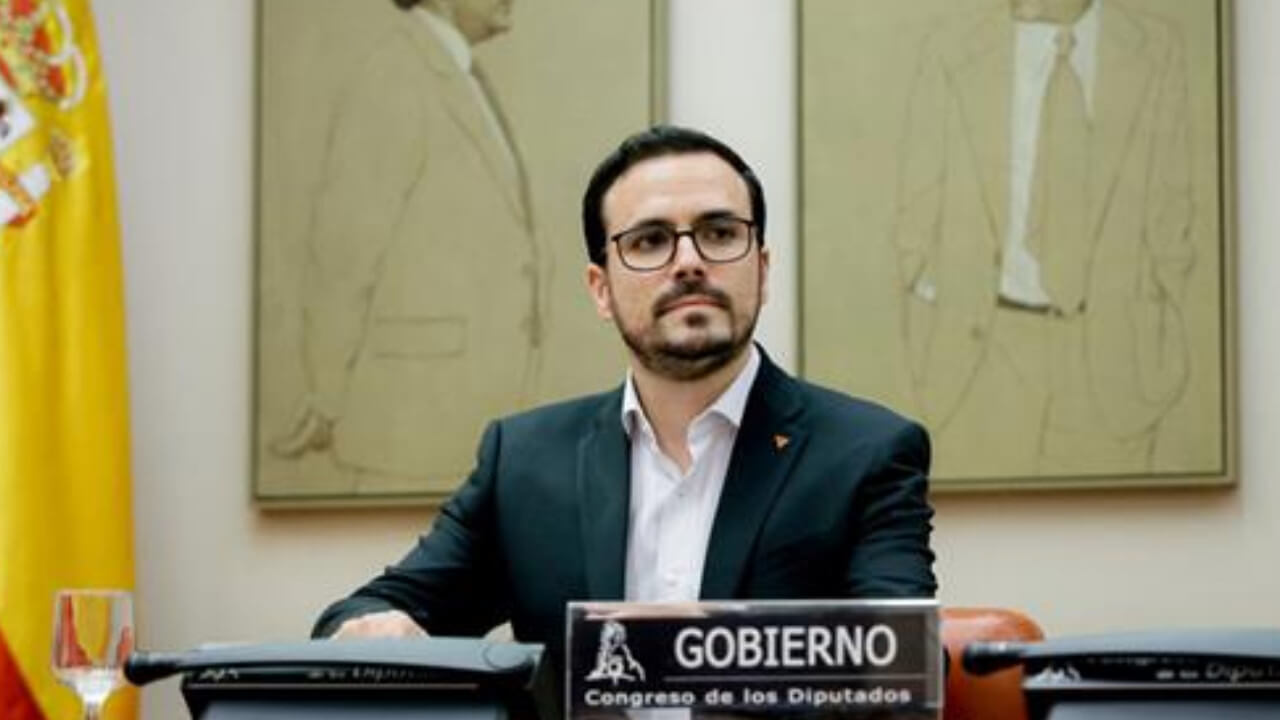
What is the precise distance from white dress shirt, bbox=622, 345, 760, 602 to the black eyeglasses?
9.7 inches

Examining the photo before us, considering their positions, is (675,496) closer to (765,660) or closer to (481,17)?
(765,660)

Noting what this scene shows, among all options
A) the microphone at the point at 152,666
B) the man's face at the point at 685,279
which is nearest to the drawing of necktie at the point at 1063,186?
the man's face at the point at 685,279

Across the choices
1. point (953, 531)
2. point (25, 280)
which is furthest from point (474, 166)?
point (953, 531)

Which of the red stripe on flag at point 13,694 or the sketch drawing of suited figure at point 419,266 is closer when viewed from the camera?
the red stripe on flag at point 13,694

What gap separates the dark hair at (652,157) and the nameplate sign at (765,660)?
1007mm

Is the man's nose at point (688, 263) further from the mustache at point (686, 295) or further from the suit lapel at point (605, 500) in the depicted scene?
the suit lapel at point (605, 500)

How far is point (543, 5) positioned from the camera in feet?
13.9

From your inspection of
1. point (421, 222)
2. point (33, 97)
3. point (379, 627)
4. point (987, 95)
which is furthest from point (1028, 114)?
point (379, 627)

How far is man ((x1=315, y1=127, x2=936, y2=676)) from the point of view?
2.61 meters

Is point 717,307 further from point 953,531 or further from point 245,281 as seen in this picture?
point 245,281

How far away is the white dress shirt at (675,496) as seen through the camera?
2670 millimetres

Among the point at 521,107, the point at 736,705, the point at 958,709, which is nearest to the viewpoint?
the point at 736,705

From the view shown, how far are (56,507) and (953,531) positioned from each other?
1.85 m

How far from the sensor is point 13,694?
149 inches
